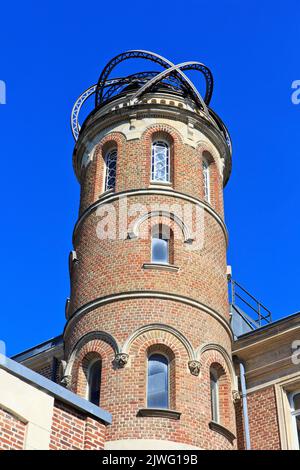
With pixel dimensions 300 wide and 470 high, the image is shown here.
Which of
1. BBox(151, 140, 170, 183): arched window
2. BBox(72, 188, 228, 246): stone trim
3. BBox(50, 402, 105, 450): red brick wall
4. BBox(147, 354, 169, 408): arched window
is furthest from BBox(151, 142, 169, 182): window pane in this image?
BBox(50, 402, 105, 450): red brick wall

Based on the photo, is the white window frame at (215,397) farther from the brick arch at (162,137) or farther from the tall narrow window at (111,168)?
the tall narrow window at (111,168)

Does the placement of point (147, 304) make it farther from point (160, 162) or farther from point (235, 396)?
point (160, 162)

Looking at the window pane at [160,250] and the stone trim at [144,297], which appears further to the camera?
the window pane at [160,250]

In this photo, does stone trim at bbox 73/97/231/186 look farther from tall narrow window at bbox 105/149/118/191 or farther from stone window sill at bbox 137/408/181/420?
stone window sill at bbox 137/408/181/420

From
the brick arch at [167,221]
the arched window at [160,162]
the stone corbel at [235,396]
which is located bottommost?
the stone corbel at [235,396]

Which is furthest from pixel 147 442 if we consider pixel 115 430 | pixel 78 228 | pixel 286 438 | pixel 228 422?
pixel 78 228

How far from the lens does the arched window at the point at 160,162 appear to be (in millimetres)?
23794

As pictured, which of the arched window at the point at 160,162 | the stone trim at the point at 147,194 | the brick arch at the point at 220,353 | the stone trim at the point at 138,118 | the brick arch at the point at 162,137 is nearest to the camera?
the brick arch at the point at 220,353

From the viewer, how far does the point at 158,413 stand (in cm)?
1825

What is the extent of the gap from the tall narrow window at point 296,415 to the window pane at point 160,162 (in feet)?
23.8

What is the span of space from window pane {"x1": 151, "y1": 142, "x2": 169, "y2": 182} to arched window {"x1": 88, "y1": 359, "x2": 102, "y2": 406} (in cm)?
621

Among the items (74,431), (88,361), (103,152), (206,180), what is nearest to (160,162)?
(206,180)

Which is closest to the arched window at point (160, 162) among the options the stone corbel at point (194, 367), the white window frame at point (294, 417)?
the stone corbel at point (194, 367)
